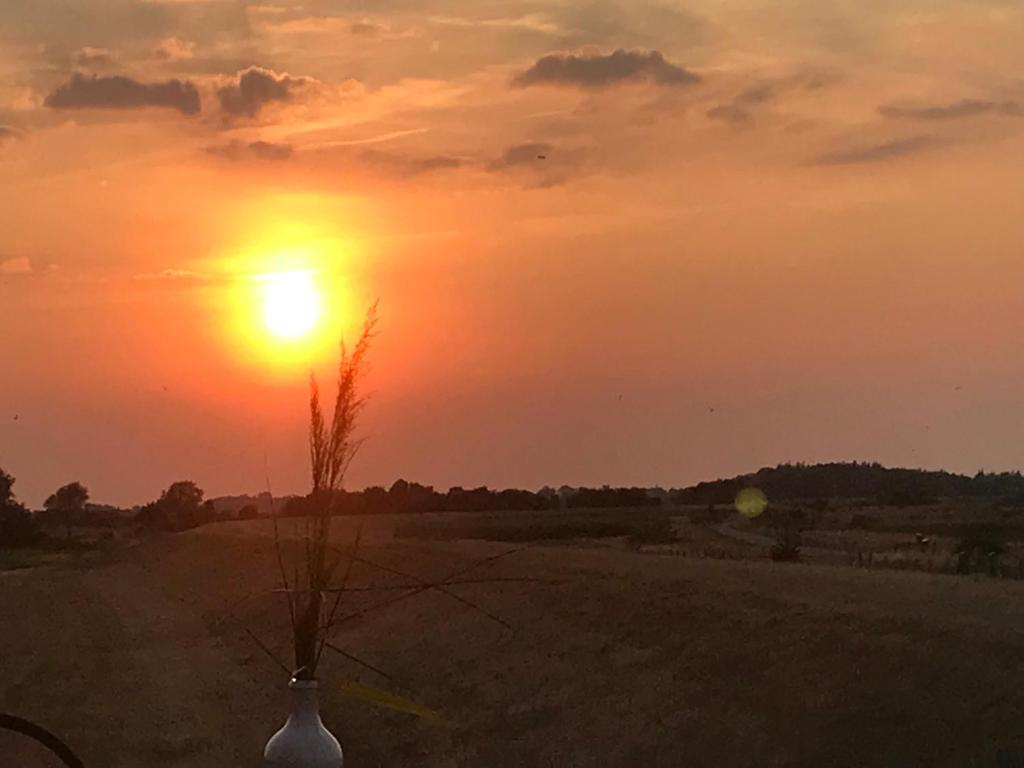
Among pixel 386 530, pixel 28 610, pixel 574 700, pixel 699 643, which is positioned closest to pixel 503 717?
pixel 574 700

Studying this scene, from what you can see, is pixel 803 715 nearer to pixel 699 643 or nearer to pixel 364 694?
pixel 699 643

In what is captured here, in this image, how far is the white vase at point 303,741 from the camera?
5.09m

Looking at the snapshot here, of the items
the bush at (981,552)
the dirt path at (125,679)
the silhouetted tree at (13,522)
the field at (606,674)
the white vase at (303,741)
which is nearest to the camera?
the white vase at (303,741)

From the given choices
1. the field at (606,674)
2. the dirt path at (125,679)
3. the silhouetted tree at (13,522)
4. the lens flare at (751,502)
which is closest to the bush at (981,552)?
the field at (606,674)

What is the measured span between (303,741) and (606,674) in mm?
22077

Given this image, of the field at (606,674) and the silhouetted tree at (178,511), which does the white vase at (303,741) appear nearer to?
the field at (606,674)

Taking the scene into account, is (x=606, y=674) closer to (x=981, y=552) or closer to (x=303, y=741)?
(x=303, y=741)

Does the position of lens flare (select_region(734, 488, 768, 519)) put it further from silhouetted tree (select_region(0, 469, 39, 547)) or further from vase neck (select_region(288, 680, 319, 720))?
vase neck (select_region(288, 680, 319, 720))

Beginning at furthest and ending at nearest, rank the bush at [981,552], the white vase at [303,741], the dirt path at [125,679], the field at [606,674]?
the bush at [981,552], the dirt path at [125,679], the field at [606,674], the white vase at [303,741]

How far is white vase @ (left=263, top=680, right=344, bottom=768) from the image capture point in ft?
16.7

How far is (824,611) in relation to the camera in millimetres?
26375

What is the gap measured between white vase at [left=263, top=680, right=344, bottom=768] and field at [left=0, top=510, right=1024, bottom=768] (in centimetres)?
730

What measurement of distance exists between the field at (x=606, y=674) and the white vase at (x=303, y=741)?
24.0 feet

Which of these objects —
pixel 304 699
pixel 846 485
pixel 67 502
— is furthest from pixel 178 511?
pixel 304 699
